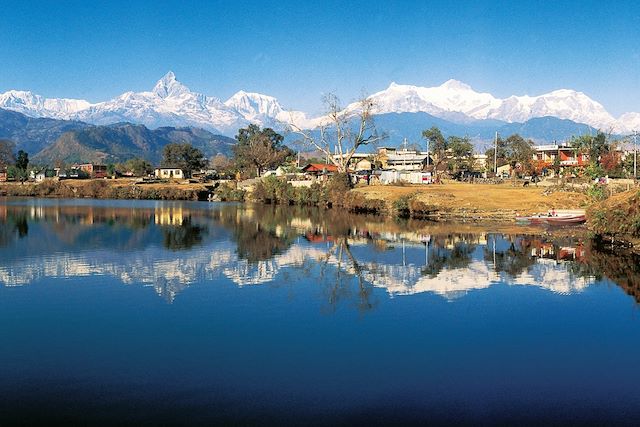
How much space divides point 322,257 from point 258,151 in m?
110

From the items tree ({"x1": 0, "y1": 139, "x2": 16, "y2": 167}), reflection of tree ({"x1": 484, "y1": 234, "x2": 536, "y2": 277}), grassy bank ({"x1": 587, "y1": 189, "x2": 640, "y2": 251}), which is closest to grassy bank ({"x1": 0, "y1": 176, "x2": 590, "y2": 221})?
grassy bank ({"x1": 587, "y1": 189, "x2": 640, "y2": 251})

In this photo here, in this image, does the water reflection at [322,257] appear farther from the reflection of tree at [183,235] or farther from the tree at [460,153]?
the tree at [460,153]

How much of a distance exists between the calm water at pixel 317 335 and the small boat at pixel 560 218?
1458 cm

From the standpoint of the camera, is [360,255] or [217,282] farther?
[360,255]

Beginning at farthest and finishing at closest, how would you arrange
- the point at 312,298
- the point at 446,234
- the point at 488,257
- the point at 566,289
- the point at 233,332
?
the point at 446,234, the point at 488,257, the point at 566,289, the point at 312,298, the point at 233,332

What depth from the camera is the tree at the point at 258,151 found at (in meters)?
142

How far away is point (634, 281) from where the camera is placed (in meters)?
28.6

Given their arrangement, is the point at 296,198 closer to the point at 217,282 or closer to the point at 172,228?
the point at 172,228

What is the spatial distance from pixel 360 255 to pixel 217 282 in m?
11.7

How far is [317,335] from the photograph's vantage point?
19375 millimetres

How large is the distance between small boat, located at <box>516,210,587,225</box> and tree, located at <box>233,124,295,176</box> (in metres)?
82.9

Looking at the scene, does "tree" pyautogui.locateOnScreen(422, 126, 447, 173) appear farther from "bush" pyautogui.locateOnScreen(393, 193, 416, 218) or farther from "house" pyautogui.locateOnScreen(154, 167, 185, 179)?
"bush" pyautogui.locateOnScreen(393, 193, 416, 218)

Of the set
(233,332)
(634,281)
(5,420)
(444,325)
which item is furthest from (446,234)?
(5,420)

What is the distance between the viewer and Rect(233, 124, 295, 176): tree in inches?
5595
